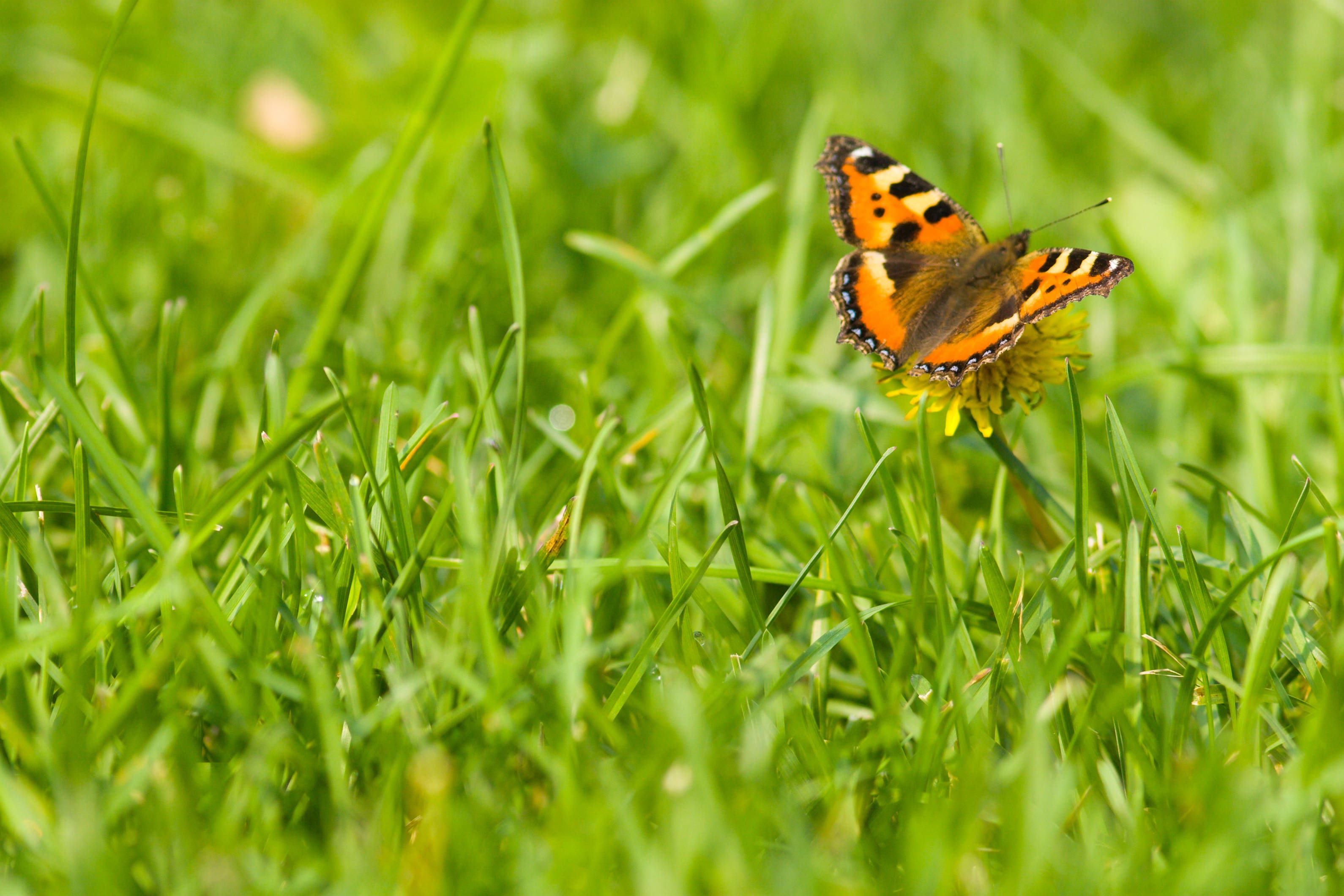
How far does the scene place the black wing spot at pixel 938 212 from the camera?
77.0 inches

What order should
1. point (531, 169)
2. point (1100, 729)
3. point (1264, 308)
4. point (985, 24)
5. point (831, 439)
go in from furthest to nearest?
1. point (985, 24)
2. point (531, 169)
3. point (1264, 308)
4. point (831, 439)
5. point (1100, 729)

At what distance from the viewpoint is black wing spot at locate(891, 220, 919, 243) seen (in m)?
1.99

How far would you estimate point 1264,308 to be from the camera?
2355 mm

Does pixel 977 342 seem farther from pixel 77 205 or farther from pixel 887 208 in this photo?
pixel 77 205

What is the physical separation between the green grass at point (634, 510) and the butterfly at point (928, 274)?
20 cm

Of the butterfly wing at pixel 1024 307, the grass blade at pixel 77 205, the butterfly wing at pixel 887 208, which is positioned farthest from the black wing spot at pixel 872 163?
the grass blade at pixel 77 205

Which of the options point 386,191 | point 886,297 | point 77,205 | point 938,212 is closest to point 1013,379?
point 886,297

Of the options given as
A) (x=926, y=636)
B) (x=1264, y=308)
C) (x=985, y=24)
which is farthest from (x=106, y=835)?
(x=985, y=24)

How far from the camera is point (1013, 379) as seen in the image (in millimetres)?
1478

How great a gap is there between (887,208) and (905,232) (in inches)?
3.1

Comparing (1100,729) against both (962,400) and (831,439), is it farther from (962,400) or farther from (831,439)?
(831,439)

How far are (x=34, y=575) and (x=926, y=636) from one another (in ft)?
4.24

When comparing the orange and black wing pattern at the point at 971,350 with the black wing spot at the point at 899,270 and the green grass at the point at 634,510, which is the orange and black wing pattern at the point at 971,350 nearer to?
the green grass at the point at 634,510

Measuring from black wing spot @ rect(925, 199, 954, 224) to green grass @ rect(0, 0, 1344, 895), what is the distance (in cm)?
35
